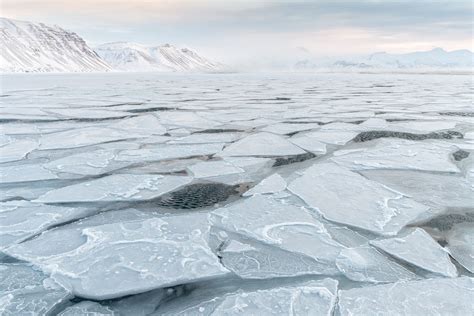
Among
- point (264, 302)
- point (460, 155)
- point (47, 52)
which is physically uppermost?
point (47, 52)

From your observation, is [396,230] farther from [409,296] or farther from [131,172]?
[131,172]

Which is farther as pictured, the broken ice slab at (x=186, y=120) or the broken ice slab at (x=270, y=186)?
the broken ice slab at (x=186, y=120)

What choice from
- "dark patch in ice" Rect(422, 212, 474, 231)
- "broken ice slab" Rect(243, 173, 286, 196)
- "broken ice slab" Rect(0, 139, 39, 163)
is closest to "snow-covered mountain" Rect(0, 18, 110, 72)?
"broken ice slab" Rect(0, 139, 39, 163)

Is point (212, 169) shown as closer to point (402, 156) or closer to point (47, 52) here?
point (402, 156)

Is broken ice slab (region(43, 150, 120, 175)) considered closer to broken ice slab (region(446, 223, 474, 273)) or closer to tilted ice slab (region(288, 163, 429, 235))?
tilted ice slab (region(288, 163, 429, 235))

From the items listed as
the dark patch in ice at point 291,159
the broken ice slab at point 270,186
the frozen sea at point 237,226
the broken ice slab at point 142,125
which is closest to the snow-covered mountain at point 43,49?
the broken ice slab at point 142,125

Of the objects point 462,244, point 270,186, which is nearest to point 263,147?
point 270,186

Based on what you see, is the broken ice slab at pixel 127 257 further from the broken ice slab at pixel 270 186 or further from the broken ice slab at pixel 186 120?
the broken ice slab at pixel 186 120

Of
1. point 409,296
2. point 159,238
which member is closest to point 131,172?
point 159,238
